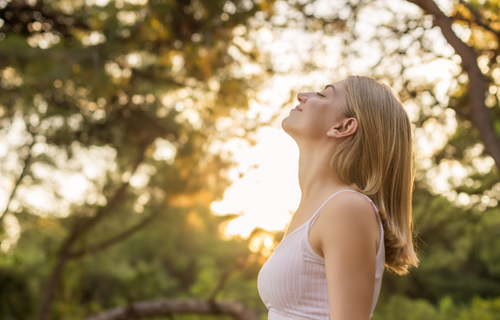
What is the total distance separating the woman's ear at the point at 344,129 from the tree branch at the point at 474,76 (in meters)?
1.56

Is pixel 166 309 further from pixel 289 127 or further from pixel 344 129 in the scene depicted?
pixel 344 129

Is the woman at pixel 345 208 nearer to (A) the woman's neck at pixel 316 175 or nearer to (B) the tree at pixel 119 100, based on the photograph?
(A) the woman's neck at pixel 316 175

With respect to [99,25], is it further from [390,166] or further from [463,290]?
[463,290]

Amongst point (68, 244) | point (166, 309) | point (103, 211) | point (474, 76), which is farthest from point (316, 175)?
point (68, 244)

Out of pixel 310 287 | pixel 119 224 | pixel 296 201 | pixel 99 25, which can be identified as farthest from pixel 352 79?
pixel 119 224

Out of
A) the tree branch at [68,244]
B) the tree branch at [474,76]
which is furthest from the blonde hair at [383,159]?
Answer: the tree branch at [68,244]

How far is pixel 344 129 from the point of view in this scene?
133 cm

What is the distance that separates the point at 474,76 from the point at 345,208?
1906mm

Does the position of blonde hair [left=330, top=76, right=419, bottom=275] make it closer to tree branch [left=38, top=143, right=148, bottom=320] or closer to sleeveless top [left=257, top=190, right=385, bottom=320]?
sleeveless top [left=257, top=190, right=385, bottom=320]

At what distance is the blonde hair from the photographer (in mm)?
1272

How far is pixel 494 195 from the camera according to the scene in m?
4.11

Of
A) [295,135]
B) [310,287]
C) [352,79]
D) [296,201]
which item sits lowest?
[296,201]

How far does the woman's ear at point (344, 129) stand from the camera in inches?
51.0

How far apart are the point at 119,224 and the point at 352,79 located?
9.73 meters
